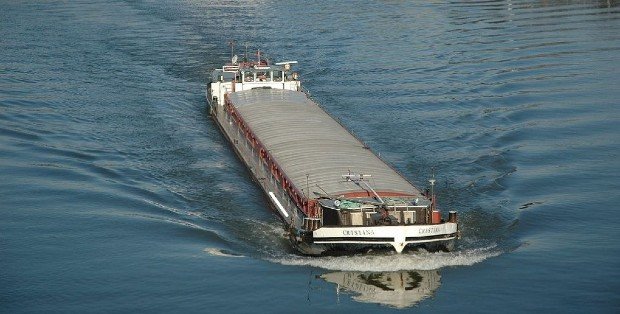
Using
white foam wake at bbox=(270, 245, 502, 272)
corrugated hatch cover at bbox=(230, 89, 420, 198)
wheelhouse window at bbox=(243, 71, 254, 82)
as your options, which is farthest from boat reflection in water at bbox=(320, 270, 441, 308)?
wheelhouse window at bbox=(243, 71, 254, 82)

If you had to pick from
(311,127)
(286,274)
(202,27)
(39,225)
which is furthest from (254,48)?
(286,274)

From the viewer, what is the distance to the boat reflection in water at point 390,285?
4425 cm

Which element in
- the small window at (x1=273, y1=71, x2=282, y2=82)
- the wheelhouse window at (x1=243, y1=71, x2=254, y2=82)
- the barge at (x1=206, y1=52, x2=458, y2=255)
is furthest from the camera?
the wheelhouse window at (x1=243, y1=71, x2=254, y2=82)

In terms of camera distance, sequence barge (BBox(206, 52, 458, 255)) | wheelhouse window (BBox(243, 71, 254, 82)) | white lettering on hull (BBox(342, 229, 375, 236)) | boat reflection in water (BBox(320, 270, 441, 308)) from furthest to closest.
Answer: wheelhouse window (BBox(243, 71, 254, 82)), barge (BBox(206, 52, 458, 255)), white lettering on hull (BBox(342, 229, 375, 236)), boat reflection in water (BBox(320, 270, 441, 308))

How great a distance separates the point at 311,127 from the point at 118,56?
37734 millimetres

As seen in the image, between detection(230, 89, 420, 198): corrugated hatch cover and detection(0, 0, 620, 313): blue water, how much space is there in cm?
311

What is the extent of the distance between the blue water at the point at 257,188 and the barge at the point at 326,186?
47.0 inches

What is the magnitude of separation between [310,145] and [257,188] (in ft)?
17.5

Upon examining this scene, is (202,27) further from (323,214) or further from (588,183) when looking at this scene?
(323,214)

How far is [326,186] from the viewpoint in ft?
157

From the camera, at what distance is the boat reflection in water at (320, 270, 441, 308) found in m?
44.2

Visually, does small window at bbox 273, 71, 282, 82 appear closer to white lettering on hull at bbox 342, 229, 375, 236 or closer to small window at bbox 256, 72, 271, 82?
small window at bbox 256, 72, 271, 82

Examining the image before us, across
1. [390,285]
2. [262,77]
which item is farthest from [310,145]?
[262,77]

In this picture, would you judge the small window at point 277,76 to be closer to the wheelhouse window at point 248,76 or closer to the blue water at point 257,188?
the wheelhouse window at point 248,76
